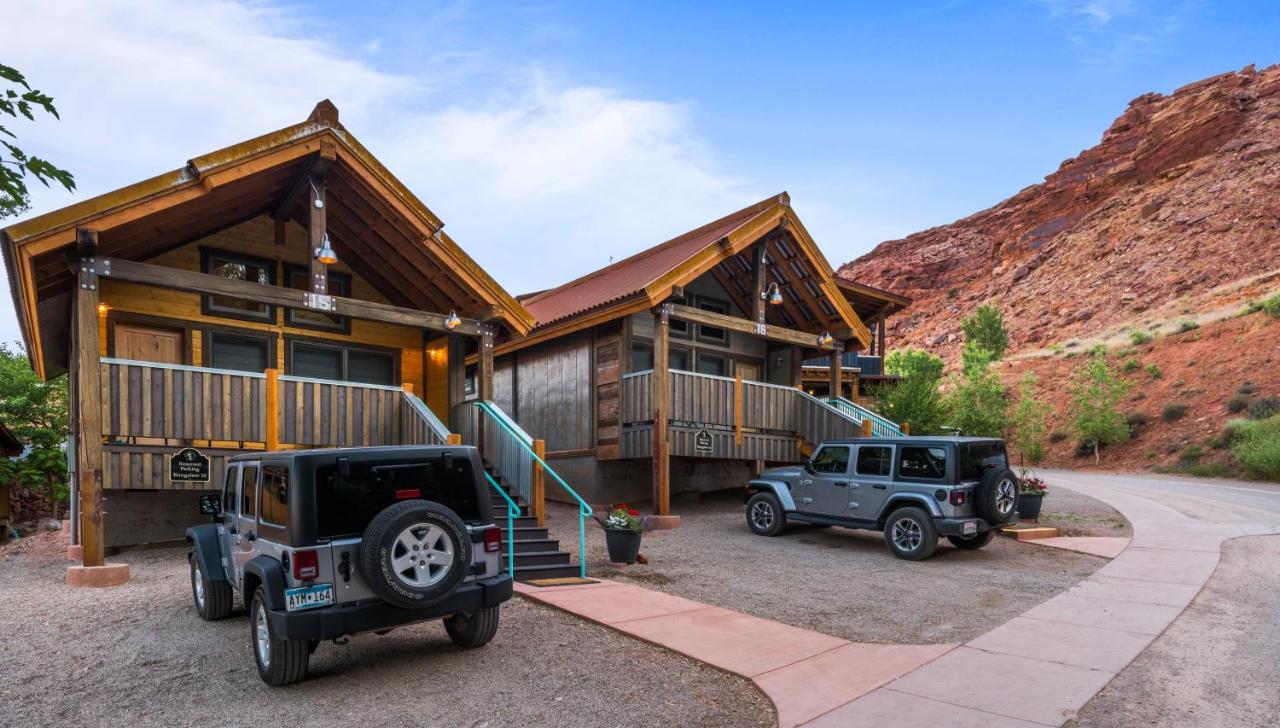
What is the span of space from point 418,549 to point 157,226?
867 cm

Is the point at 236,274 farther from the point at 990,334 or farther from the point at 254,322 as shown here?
the point at 990,334

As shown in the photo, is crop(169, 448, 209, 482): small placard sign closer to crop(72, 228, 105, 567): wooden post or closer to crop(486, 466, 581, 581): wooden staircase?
crop(72, 228, 105, 567): wooden post

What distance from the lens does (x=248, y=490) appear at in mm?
6758

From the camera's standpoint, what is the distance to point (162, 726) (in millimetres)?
5242

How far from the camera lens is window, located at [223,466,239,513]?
7.24 metres

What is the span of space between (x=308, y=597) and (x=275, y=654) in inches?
24.0

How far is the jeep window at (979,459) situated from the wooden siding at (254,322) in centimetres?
991

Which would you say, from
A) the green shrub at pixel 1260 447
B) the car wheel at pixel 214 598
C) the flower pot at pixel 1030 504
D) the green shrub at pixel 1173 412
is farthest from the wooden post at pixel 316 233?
the green shrub at pixel 1173 412

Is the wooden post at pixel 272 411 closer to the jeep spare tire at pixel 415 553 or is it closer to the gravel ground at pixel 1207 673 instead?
the jeep spare tire at pixel 415 553

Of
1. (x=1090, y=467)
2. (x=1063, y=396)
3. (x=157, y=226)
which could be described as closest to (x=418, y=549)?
(x=157, y=226)

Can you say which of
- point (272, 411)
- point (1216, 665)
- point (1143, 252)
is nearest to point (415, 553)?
point (1216, 665)

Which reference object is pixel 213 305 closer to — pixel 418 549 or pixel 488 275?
pixel 488 275

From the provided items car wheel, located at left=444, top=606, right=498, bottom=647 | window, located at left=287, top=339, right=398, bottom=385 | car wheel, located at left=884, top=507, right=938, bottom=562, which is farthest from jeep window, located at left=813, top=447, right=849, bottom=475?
window, located at left=287, top=339, right=398, bottom=385

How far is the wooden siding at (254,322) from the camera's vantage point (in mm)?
12594
